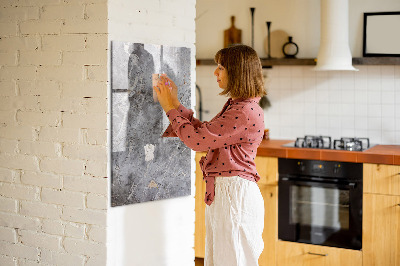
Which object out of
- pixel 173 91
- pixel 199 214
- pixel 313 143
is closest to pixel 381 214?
pixel 313 143

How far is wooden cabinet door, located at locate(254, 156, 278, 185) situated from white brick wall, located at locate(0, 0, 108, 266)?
5.54 feet

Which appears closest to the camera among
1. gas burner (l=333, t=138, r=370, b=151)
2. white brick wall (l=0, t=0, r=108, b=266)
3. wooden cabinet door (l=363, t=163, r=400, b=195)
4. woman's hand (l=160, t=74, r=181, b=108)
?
white brick wall (l=0, t=0, r=108, b=266)

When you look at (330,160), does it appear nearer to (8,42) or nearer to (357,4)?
(357,4)

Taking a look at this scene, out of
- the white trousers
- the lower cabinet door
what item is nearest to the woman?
the white trousers

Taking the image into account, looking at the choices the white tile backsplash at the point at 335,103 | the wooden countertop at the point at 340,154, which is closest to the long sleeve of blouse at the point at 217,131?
the wooden countertop at the point at 340,154

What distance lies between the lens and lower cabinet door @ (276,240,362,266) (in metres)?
3.99

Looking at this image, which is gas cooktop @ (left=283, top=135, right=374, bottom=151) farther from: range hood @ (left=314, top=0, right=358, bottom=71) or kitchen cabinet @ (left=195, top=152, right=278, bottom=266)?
range hood @ (left=314, top=0, right=358, bottom=71)

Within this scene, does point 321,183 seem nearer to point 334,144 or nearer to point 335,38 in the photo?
point 334,144

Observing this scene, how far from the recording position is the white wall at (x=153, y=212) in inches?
110

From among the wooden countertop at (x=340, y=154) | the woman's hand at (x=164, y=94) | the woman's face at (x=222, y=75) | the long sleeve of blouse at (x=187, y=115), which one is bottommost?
the wooden countertop at (x=340, y=154)

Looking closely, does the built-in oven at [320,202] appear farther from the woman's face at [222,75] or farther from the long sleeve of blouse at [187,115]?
the woman's face at [222,75]

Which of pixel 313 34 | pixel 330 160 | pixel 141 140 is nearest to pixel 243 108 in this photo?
pixel 141 140

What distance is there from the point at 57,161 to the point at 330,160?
193cm

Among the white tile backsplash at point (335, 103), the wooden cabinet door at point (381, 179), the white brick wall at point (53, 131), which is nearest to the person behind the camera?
the white brick wall at point (53, 131)
